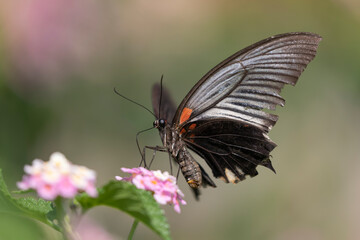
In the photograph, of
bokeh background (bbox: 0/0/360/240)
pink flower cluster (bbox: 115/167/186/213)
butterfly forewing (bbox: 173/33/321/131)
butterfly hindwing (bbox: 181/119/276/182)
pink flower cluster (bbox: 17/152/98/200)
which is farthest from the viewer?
bokeh background (bbox: 0/0/360/240)

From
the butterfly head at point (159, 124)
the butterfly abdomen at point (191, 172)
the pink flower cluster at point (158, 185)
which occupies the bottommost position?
the pink flower cluster at point (158, 185)

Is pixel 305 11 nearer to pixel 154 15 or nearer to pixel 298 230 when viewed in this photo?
pixel 154 15

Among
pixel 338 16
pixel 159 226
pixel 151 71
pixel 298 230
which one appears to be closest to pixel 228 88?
pixel 159 226

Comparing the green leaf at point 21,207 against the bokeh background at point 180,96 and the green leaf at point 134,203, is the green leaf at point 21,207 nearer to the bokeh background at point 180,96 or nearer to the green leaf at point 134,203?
the green leaf at point 134,203

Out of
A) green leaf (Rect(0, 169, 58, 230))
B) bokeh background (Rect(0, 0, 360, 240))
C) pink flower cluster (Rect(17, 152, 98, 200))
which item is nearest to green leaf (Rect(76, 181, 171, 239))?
pink flower cluster (Rect(17, 152, 98, 200))

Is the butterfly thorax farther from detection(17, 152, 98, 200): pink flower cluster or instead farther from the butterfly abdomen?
detection(17, 152, 98, 200): pink flower cluster

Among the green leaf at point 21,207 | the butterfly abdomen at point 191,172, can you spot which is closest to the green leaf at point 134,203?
the green leaf at point 21,207
